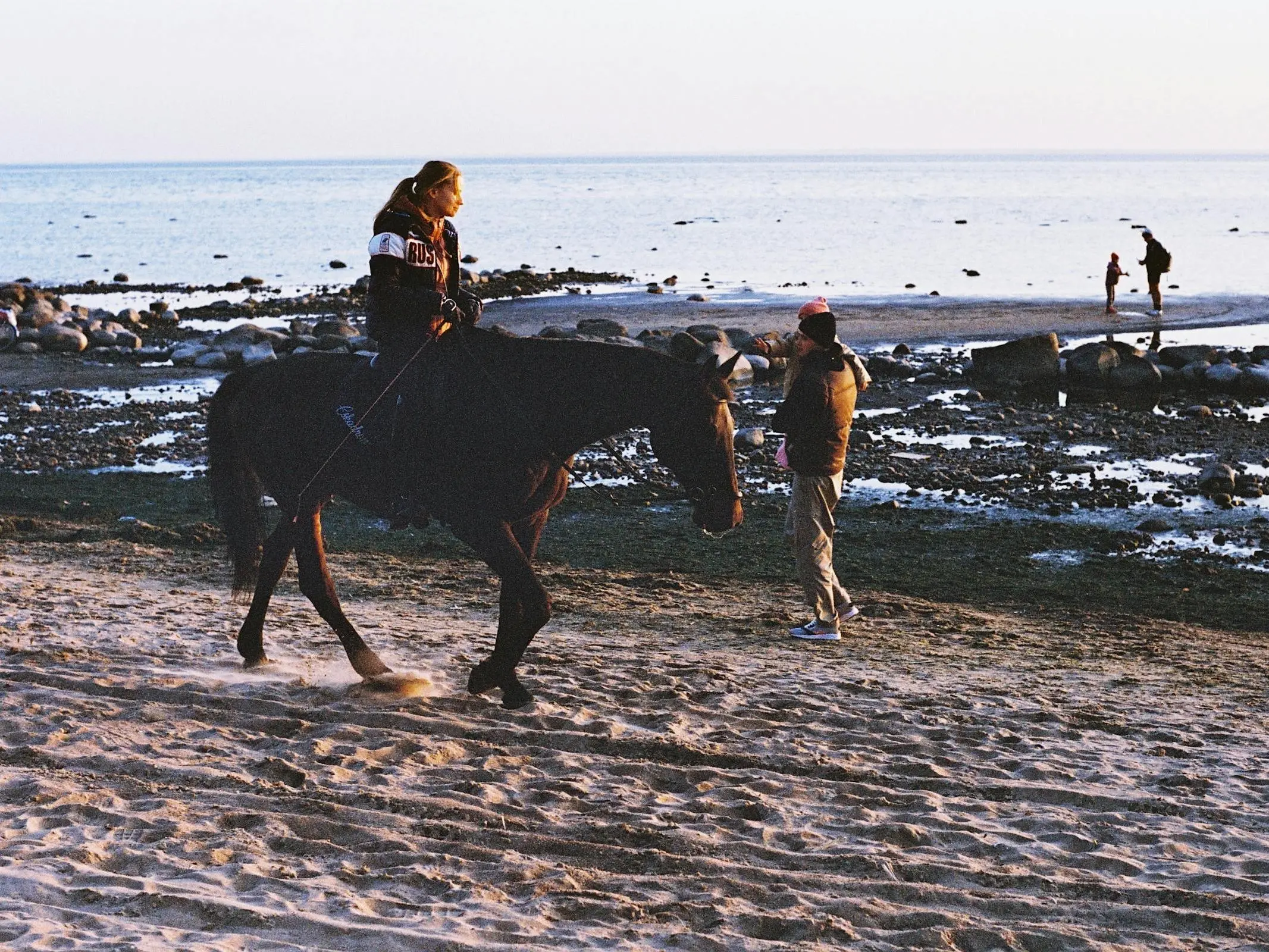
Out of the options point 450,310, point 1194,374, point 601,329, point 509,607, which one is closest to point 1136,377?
point 1194,374

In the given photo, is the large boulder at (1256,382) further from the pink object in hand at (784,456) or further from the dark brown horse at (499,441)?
the dark brown horse at (499,441)

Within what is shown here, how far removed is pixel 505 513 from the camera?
24.6 ft

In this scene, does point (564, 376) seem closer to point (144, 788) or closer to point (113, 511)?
point (144, 788)

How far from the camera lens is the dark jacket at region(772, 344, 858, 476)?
9.21 meters

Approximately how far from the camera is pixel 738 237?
71312mm

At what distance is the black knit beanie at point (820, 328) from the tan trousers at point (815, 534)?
0.92 m

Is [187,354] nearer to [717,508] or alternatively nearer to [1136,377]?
[1136,377]

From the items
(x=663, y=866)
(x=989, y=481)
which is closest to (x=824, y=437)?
(x=663, y=866)

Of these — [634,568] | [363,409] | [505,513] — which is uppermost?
[363,409]

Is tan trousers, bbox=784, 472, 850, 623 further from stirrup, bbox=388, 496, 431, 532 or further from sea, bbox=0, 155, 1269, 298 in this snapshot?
sea, bbox=0, 155, 1269, 298

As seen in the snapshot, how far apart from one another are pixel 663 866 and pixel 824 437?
427 cm

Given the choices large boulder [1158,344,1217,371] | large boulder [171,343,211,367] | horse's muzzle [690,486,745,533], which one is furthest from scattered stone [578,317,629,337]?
horse's muzzle [690,486,745,533]

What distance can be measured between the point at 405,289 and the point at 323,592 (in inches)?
75.8

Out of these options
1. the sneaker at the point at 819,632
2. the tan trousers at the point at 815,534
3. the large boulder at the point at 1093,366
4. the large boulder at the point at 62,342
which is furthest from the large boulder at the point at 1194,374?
the large boulder at the point at 62,342
